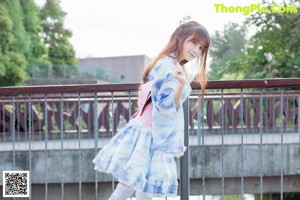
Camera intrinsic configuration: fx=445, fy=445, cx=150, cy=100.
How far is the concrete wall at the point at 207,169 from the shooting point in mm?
7309

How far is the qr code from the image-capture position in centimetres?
387

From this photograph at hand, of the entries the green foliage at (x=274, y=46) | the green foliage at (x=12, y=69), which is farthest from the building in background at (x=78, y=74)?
the green foliage at (x=274, y=46)

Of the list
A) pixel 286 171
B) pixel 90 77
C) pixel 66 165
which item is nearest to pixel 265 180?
pixel 286 171

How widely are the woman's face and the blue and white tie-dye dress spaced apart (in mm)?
76

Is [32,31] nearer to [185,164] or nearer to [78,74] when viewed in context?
[78,74]

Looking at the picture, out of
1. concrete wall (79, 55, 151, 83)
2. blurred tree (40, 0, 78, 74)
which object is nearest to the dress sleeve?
blurred tree (40, 0, 78, 74)

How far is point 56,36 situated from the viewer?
107ft

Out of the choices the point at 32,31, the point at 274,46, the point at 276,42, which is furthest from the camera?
the point at 32,31

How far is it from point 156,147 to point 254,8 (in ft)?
37.3

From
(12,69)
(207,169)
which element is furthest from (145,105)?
(12,69)

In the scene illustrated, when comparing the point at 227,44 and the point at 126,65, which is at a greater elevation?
the point at 227,44

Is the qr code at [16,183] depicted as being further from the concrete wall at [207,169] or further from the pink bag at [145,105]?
the concrete wall at [207,169]

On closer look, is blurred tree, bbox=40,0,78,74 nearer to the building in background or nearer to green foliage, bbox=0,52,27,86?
the building in background

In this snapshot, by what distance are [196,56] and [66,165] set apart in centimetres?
534
